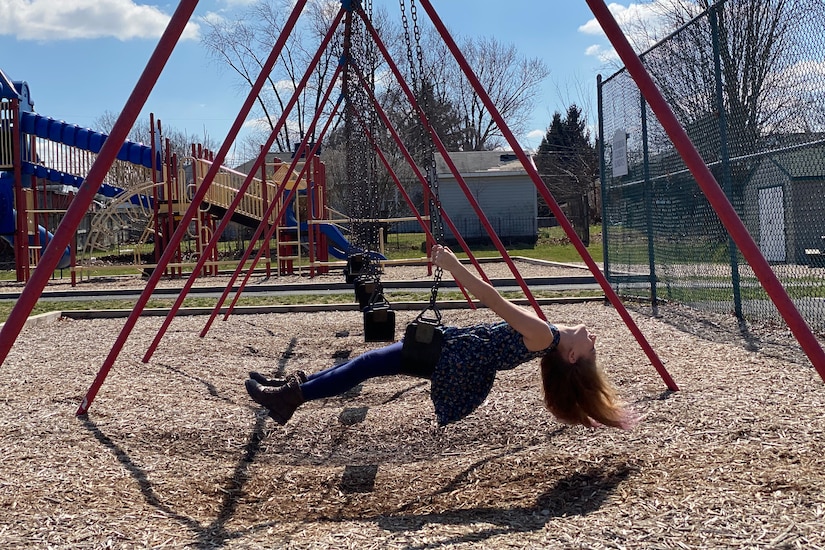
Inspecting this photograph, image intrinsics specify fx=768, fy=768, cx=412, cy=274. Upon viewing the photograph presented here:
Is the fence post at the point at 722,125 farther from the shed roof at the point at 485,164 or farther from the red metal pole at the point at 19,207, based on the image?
the shed roof at the point at 485,164

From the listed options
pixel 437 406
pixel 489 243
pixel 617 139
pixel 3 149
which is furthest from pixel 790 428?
pixel 489 243

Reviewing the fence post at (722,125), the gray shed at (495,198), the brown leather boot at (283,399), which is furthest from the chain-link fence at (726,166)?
the gray shed at (495,198)

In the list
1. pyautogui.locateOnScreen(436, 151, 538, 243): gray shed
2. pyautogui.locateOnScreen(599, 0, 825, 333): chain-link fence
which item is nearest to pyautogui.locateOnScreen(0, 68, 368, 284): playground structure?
pyautogui.locateOnScreen(599, 0, 825, 333): chain-link fence

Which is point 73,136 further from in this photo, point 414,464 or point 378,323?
point 414,464

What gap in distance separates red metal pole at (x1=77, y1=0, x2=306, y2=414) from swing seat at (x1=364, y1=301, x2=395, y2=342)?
4.86 ft

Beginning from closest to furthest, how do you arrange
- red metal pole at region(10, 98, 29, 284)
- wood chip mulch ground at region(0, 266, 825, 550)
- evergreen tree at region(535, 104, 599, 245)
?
wood chip mulch ground at region(0, 266, 825, 550), red metal pole at region(10, 98, 29, 284), evergreen tree at region(535, 104, 599, 245)

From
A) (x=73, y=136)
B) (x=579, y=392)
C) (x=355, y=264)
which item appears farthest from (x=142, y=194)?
(x=579, y=392)

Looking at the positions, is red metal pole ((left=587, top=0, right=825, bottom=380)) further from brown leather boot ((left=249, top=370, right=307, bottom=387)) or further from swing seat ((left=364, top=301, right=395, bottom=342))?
swing seat ((left=364, top=301, right=395, bottom=342))

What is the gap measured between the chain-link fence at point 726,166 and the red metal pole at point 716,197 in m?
3.61

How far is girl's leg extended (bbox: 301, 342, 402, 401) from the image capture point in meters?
3.71

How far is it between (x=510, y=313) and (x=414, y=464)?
103cm

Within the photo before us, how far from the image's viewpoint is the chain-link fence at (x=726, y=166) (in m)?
7.29

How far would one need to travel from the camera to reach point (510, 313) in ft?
11.1

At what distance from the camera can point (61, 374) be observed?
5984mm
